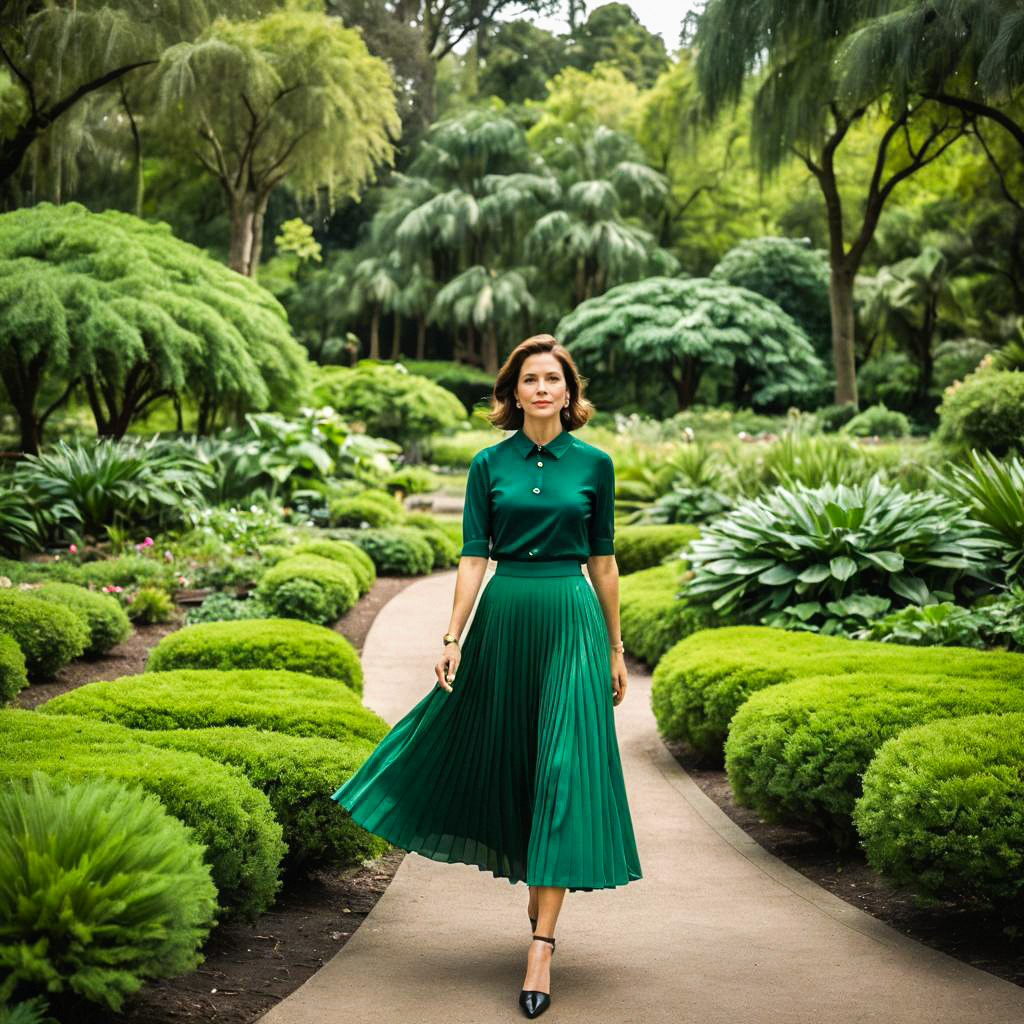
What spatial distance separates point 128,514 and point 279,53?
12165mm

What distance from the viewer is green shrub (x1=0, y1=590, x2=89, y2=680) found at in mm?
7105

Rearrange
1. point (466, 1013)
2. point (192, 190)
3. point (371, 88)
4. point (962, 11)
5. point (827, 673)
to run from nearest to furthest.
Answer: point (466, 1013)
point (827, 673)
point (962, 11)
point (371, 88)
point (192, 190)

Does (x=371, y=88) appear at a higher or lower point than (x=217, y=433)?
higher

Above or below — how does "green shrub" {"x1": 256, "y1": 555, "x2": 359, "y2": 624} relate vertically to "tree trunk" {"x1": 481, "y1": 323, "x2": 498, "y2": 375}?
below

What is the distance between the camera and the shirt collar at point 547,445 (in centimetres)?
371

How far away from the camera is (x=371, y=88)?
23.1 metres

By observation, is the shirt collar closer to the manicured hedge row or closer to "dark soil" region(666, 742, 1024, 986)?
"dark soil" region(666, 742, 1024, 986)

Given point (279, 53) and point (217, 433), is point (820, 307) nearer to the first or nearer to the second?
point (279, 53)

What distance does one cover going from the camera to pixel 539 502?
363 cm

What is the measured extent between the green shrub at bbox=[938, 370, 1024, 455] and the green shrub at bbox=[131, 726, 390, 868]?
8704mm

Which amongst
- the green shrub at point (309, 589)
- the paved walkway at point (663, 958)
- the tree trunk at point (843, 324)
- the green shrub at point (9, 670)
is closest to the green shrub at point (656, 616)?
the green shrub at point (309, 589)

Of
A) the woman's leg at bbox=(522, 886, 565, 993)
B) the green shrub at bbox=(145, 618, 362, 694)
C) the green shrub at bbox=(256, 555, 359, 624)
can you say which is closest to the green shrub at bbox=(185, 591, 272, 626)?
the green shrub at bbox=(256, 555, 359, 624)

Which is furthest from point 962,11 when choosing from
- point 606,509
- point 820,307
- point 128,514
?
point 820,307

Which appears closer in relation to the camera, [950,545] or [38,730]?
[38,730]
